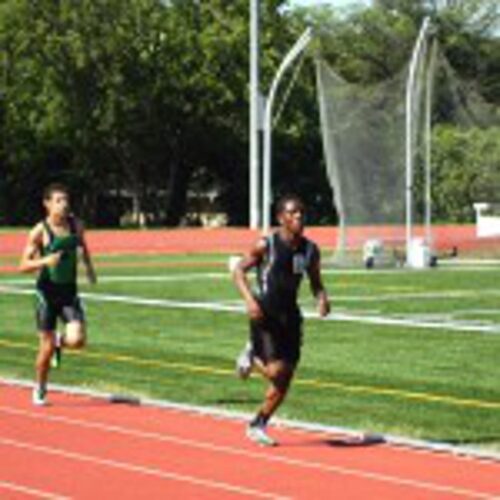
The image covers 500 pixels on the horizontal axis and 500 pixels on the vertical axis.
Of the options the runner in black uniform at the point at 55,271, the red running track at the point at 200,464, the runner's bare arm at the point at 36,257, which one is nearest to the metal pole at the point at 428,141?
the runner in black uniform at the point at 55,271

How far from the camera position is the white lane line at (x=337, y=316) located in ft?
71.7

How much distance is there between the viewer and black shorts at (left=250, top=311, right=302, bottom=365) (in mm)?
10852

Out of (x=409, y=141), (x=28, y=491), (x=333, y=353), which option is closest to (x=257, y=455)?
(x=28, y=491)

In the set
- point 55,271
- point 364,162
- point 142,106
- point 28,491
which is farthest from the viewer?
point 142,106

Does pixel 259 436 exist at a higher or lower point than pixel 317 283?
lower

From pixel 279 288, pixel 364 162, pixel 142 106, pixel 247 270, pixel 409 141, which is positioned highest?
pixel 142 106

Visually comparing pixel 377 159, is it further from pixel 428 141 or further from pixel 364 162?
pixel 428 141

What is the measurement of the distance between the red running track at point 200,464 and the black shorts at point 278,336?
0.63 m

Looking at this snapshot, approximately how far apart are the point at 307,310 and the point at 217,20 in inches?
1903

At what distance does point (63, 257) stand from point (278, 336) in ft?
8.56

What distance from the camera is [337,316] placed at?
2367 cm

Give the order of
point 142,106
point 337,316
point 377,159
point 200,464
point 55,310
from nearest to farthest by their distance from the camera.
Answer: point 200,464 < point 55,310 < point 337,316 < point 377,159 < point 142,106

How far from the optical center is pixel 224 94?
7094cm

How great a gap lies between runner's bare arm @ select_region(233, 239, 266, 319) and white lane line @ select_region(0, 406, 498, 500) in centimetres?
94
